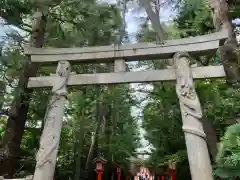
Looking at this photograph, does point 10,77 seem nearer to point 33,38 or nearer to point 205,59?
point 33,38

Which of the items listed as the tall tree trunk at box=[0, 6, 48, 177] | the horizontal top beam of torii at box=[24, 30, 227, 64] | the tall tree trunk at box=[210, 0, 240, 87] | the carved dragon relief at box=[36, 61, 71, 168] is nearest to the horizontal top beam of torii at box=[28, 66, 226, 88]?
the carved dragon relief at box=[36, 61, 71, 168]

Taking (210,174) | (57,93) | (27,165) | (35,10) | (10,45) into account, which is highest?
(35,10)

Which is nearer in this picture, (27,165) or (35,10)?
(35,10)

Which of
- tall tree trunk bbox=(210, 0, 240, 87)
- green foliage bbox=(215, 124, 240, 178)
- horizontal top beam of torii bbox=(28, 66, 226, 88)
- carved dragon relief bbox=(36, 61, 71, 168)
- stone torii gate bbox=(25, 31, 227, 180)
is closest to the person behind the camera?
green foliage bbox=(215, 124, 240, 178)

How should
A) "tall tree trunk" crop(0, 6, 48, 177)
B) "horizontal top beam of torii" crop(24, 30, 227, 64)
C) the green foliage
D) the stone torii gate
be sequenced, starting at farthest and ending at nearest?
"tall tree trunk" crop(0, 6, 48, 177) < "horizontal top beam of torii" crop(24, 30, 227, 64) < the stone torii gate < the green foliage

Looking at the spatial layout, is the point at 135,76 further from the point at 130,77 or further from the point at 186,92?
the point at 186,92

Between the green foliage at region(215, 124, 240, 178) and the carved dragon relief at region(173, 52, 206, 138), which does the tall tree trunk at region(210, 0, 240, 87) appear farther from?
the green foliage at region(215, 124, 240, 178)

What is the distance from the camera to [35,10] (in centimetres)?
551

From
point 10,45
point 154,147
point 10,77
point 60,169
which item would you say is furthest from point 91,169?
point 10,45

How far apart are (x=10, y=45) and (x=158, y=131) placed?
4.71 meters

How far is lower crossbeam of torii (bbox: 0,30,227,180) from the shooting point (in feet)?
13.5

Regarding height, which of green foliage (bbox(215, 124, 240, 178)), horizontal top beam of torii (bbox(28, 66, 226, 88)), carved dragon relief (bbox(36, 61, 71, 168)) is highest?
horizontal top beam of torii (bbox(28, 66, 226, 88))

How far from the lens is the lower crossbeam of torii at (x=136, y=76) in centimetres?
410

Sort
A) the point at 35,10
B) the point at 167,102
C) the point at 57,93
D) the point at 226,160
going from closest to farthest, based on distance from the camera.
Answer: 1. the point at 226,160
2. the point at 57,93
3. the point at 35,10
4. the point at 167,102
